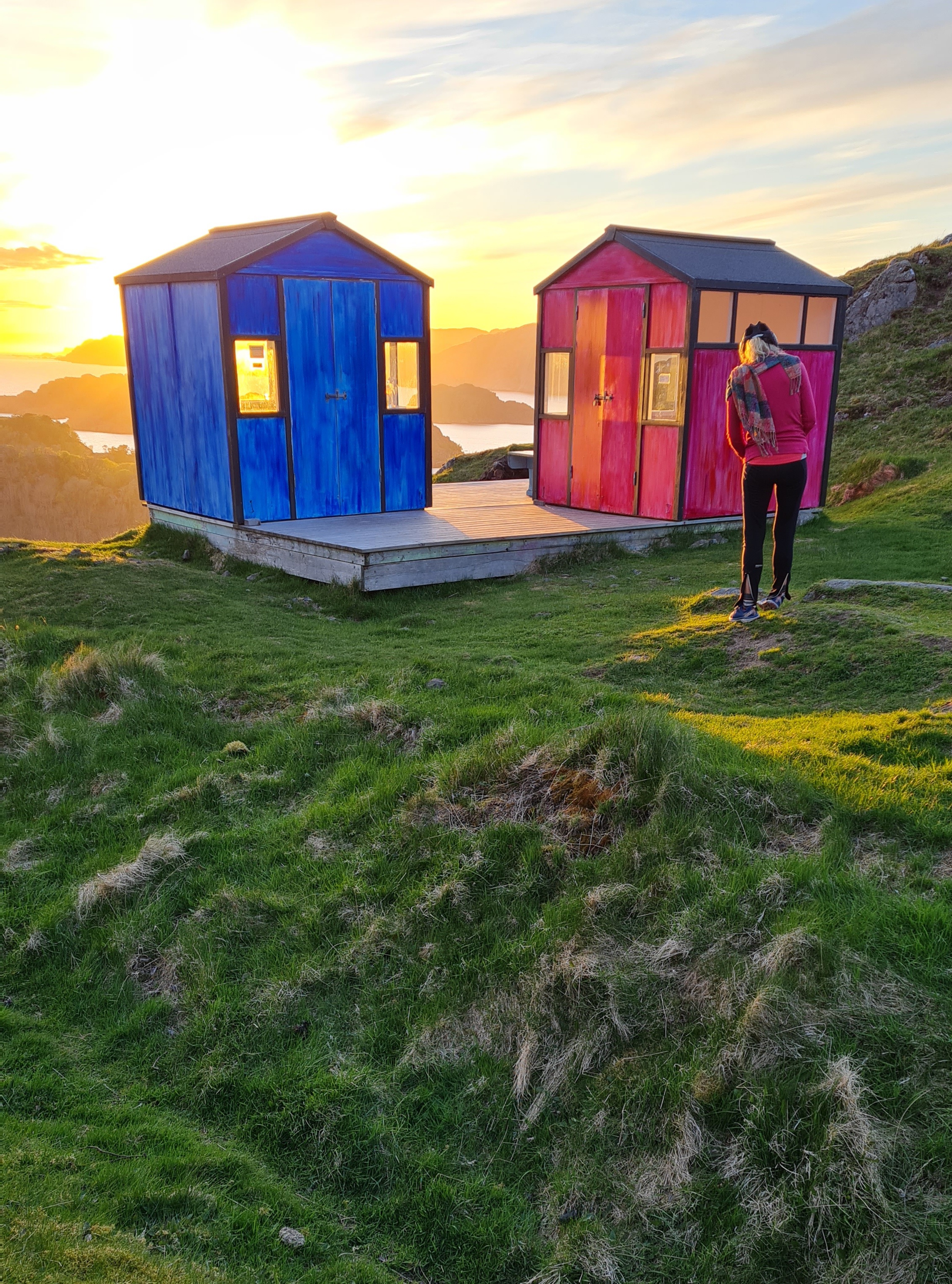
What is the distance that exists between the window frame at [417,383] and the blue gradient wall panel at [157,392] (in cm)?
297

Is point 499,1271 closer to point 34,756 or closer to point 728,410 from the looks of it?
point 34,756

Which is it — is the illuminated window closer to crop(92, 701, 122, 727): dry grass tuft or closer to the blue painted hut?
the blue painted hut

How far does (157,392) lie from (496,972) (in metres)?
12.6

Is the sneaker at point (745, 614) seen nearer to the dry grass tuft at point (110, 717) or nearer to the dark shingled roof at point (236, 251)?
the dry grass tuft at point (110, 717)

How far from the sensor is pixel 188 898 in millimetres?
5488

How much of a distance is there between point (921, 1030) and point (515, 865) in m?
2.07

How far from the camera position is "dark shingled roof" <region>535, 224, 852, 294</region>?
13.2 meters

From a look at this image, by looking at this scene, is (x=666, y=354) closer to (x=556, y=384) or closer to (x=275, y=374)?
(x=556, y=384)

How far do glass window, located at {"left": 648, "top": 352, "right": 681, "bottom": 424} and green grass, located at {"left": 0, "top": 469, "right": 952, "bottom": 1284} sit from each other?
659cm

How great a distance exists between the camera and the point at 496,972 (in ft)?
14.5

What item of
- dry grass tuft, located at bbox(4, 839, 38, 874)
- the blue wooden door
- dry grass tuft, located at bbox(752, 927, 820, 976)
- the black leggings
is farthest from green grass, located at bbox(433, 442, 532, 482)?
dry grass tuft, located at bbox(752, 927, 820, 976)

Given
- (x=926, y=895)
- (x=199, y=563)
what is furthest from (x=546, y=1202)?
(x=199, y=563)

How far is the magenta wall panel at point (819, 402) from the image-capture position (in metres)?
14.6

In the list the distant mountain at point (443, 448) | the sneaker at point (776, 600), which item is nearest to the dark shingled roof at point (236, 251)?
the sneaker at point (776, 600)
